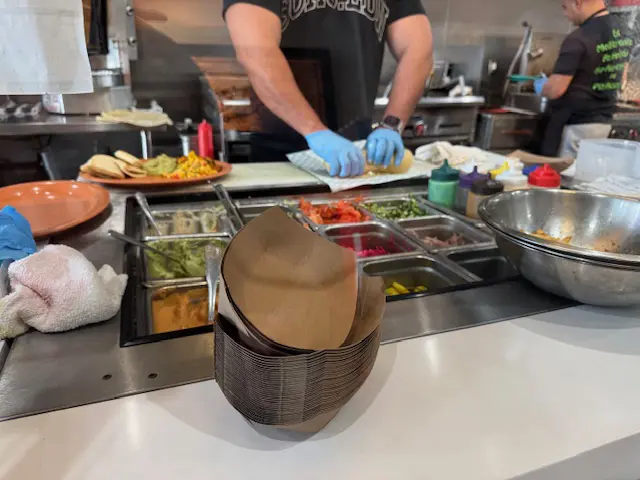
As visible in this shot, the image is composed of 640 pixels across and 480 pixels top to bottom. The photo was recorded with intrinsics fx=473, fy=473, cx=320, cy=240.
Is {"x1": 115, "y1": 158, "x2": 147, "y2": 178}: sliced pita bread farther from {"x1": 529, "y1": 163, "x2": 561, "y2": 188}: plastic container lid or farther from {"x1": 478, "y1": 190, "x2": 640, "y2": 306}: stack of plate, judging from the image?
{"x1": 529, "y1": 163, "x2": 561, "y2": 188}: plastic container lid

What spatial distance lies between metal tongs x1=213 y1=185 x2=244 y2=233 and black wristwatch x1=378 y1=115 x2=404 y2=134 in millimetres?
660

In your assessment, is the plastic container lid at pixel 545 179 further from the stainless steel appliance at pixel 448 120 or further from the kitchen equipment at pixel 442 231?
the stainless steel appliance at pixel 448 120

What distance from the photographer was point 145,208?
115 centimetres

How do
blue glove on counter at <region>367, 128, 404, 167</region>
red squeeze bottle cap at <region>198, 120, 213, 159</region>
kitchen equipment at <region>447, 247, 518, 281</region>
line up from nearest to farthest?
kitchen equipment at <region>447, 247, 518, 281</region>
blue glove on counter at <region>367, 128, 404, 167</region>
red squeeze bottle cap at <region>198, 120, 213, 159</region>

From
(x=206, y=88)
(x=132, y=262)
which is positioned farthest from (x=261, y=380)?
(x=206, y=88)

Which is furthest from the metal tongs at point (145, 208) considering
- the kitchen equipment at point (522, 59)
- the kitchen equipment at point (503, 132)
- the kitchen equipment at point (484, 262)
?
the kitchen equipment at point (503, 132)

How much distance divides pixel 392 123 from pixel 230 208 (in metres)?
0.79

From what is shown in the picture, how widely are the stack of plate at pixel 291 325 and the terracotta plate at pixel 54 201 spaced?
649 millimetres

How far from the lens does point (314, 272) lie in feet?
1.86

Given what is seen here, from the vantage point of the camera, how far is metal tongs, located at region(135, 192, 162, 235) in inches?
42.5

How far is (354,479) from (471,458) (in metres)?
0.12

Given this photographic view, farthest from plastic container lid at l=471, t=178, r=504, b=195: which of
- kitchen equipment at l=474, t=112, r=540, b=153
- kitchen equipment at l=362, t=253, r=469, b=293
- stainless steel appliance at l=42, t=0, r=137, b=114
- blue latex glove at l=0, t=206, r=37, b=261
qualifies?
kitchen equipment at l=474, t=112, r=540, b=153

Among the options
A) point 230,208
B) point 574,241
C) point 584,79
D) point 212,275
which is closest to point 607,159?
point 574,241

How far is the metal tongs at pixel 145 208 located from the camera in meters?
1.08
